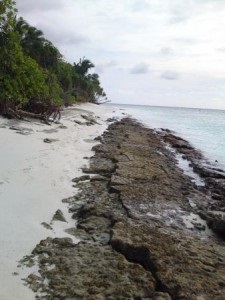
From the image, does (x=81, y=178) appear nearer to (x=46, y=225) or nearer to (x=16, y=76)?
(x=46, y=225)

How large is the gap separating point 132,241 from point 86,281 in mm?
1259

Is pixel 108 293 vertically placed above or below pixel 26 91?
below

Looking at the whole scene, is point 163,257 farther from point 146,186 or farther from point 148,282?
point 146,186

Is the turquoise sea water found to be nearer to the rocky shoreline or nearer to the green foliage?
the rocky shoreline

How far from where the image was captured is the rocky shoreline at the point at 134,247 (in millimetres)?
4074

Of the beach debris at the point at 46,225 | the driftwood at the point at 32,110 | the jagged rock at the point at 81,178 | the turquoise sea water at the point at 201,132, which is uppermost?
the driftwood at the point at 32,110

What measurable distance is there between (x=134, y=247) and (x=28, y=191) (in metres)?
2.93

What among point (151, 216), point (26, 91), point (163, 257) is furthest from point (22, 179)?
point (26, 91)

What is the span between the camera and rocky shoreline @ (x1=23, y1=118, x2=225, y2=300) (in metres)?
4.07

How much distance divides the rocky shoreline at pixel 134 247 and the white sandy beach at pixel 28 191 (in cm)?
20

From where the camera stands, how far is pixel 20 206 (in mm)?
6168

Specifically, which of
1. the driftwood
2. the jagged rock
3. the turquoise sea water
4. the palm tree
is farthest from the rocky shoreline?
the palm tree

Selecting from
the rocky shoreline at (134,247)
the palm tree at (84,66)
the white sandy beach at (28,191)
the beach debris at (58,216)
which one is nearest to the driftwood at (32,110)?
the white sandy beach at (28,191)

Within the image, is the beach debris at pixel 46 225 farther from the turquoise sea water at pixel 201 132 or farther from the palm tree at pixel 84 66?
the palm tree at pixel 84 66
